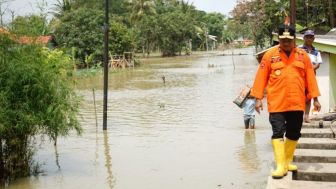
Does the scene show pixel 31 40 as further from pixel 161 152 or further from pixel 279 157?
pixel 279 157

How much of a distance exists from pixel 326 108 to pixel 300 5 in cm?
2186

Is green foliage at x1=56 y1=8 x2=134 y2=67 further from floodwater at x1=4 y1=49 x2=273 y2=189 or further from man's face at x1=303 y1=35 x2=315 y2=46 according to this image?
man's face at x1=303 y1=35 x2=315 y2=46

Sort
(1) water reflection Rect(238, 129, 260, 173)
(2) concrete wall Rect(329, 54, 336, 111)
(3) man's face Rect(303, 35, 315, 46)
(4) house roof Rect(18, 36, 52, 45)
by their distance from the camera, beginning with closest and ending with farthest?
(3) man's face Rect(303, 35, 315, 46) < (4) house roof Rect(18, 36, 52, 45) < (1) water reflection Rect(238, 129, 260, 173) < (2) concrete wall Rect(329, 54, 336, 111)

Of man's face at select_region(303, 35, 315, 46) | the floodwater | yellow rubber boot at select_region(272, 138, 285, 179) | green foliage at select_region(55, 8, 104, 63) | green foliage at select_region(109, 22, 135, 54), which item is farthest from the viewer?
green foliage at select_region(109, 22, 135, 54)

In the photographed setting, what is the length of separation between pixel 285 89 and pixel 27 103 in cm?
445

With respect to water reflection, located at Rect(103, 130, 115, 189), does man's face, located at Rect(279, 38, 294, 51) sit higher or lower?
higher

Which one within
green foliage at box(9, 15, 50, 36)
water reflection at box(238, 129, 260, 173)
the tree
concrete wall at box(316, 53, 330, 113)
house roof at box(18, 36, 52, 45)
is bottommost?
water reflection at box(238, 129, 260, 173)

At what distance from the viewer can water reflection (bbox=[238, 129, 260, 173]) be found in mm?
9091

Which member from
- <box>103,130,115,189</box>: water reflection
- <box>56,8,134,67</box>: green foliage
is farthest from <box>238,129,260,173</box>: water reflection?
<box>56,8,134,67</box>: green foliage

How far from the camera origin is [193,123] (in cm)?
1480

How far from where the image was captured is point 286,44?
5797mm

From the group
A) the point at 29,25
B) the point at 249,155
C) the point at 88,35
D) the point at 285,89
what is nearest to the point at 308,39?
the point at 249,155

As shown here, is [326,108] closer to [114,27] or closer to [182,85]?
[182,85]

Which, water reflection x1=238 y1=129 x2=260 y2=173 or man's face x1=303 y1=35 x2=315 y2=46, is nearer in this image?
man's face x1=303 y1=35 x2=315 y2=46
